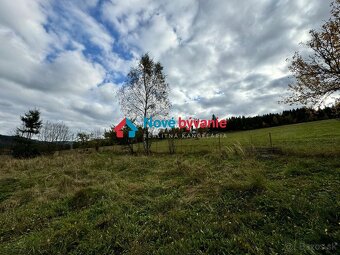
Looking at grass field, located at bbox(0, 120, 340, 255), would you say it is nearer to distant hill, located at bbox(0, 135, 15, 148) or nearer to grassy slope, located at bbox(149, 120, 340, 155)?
grassy slope, located at bbox(149, 120, 340, 155)

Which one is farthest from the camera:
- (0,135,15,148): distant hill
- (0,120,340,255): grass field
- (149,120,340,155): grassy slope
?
(0,135,15,148): distant hill

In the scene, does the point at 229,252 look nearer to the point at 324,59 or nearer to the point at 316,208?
the point at 316,208

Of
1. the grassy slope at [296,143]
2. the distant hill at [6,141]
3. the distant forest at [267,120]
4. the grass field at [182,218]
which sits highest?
the distant forest at [267,120]

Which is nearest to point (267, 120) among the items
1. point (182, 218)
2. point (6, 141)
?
point (182, 218)

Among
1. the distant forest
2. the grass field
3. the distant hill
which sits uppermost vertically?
the distant forest

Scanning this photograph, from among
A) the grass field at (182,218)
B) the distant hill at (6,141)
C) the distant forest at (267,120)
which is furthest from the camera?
the distant forest at (267,120)

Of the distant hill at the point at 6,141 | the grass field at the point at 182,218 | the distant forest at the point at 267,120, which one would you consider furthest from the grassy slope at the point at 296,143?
the distant forest at the point at 267,120

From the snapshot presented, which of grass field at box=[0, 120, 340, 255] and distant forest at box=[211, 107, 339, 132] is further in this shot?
distant forest at box=[211, 107, 339, 132]

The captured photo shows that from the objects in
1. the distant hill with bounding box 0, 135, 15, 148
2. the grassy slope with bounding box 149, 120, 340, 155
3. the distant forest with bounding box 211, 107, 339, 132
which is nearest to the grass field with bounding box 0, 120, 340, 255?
the grassy slope with bounding box 149, 120, 340, 155

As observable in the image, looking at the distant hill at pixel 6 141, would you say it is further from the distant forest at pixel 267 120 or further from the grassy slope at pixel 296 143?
the distant forest at pixel 267 120

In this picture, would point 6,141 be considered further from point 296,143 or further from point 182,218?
point 296,143

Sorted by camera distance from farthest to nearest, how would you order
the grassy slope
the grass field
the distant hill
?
the distant hill → the grassy slope → the grass field

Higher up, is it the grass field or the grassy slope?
the grassy slope

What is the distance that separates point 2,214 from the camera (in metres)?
4.26
